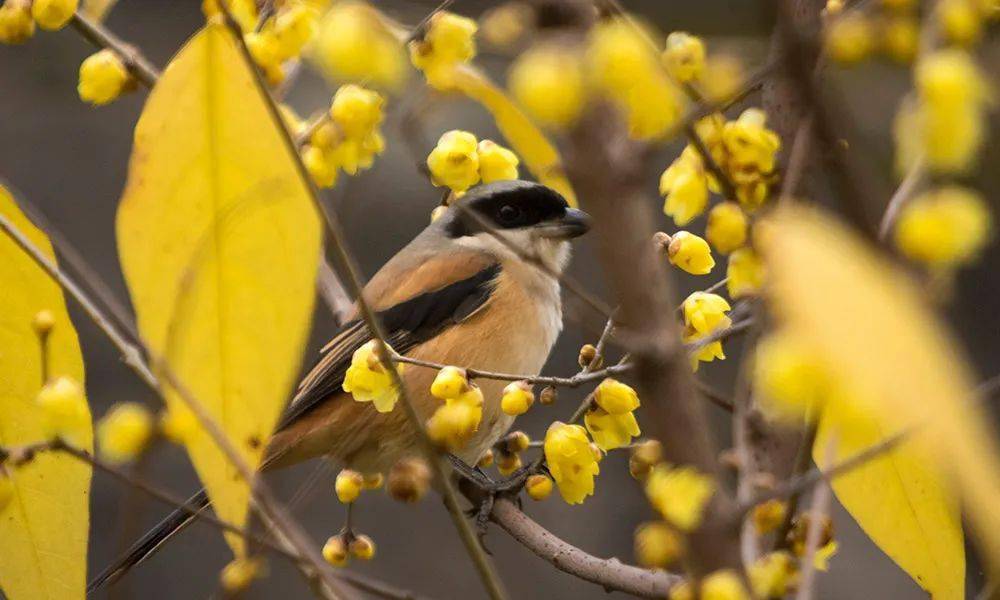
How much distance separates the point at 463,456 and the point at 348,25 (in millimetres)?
2157

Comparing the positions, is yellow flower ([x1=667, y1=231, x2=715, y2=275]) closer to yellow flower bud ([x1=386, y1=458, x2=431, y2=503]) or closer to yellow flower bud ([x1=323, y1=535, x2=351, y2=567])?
yellow flower bud ([x1=386, y1=458, x2=431, y2=503])

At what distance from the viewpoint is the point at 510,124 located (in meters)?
1.50

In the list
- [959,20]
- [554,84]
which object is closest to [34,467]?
[554,84]

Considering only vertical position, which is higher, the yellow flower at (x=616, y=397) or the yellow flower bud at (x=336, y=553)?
the yellow flower at (x=616, y=397)

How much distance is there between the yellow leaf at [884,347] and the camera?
63 centimetres

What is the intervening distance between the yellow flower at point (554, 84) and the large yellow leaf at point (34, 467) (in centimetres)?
79

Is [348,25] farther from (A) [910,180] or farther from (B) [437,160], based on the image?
(B) [437,160]

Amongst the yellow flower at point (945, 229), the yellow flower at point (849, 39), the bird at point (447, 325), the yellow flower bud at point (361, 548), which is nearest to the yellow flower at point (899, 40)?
the yellow flower at point (849, 39)

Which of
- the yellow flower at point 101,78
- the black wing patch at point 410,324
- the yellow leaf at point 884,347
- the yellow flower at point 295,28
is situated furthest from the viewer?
the black wing patch at point 410,324

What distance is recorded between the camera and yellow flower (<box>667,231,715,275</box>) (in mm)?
1501

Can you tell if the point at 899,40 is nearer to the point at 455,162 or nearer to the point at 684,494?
the point at 684,494

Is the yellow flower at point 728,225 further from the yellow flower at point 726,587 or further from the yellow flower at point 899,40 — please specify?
the yellow flower at point 726,587

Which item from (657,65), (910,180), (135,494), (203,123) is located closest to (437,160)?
(203,123)

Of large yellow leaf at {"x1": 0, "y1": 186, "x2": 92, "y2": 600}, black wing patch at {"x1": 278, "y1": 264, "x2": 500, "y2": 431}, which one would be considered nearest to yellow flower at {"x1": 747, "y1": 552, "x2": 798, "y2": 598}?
large yellow leaf at {"x1": 0, "y1": 186, "x2": 92, "y2": 600}
